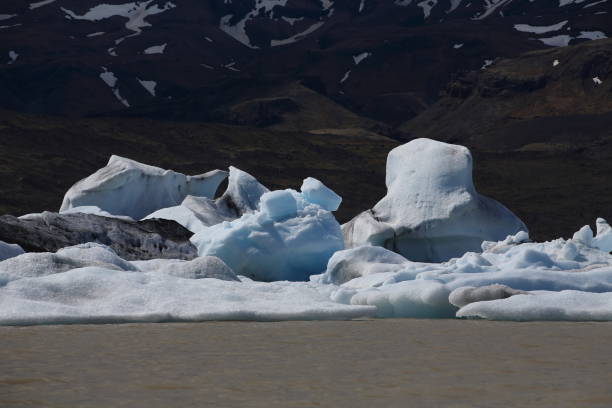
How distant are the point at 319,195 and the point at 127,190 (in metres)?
3.99

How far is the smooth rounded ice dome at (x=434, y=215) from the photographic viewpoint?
658 inches

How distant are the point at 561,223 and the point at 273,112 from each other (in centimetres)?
4906

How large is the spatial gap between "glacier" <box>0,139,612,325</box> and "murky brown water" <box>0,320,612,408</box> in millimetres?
648

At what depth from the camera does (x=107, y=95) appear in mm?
103500

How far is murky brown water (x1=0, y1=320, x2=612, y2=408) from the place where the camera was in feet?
15.5

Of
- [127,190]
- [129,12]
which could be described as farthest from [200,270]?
[129,12]

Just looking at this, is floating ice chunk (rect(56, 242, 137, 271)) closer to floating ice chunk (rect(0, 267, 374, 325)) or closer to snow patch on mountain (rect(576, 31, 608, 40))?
floating ice chunk (rect(0, 267, 374, 325))

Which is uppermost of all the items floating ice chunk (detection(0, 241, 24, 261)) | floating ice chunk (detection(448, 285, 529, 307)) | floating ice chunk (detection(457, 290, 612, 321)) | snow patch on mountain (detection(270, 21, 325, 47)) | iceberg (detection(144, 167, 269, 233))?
floating ice chunk (detection(457, 290, 612, 321))

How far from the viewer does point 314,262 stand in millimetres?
15227

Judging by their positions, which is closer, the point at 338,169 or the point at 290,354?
the point at 290,354

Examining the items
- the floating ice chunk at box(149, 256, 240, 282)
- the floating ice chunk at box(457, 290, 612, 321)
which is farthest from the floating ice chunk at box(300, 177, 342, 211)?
the floating ice chunk at box(457, 290, 612, 321)

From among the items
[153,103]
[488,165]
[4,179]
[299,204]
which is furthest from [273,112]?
[299,204]

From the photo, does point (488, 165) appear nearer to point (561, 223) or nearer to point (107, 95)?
point (561, 223)

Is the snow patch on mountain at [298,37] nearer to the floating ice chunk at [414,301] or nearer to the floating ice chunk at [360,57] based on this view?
the floating ice chunk at [360,57]
